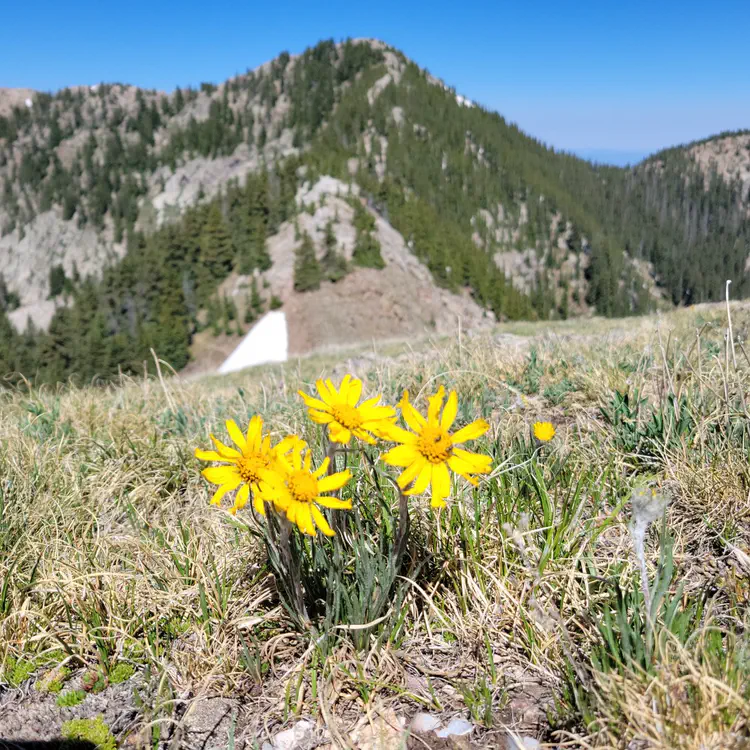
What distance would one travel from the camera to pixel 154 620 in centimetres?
225

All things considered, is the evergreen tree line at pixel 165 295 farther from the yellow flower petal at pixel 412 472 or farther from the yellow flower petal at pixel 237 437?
the yellow flower petal at pixel 412 472

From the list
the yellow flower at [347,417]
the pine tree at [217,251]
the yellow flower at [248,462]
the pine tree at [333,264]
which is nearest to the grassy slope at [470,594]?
the yellow flower at [347,417]

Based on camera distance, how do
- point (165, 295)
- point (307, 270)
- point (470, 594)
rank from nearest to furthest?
point (470, 594)
point (307, 270)
point (165, 295)

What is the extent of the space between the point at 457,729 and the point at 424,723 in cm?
11

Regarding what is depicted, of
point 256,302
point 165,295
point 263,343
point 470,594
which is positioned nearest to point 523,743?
point 470,594

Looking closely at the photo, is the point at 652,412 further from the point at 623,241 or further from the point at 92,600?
the point at 623,241

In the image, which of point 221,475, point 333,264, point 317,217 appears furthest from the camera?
point 317,217

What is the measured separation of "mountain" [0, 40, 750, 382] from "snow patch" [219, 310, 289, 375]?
1460 mm

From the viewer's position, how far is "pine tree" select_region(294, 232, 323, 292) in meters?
51.2

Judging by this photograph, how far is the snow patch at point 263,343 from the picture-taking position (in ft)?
157

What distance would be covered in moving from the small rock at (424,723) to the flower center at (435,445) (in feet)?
3.11

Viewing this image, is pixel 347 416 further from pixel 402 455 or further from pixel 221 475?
pixel 221 475

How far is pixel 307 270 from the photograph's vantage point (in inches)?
2014

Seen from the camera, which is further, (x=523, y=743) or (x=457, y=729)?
(x=457, y=729)
